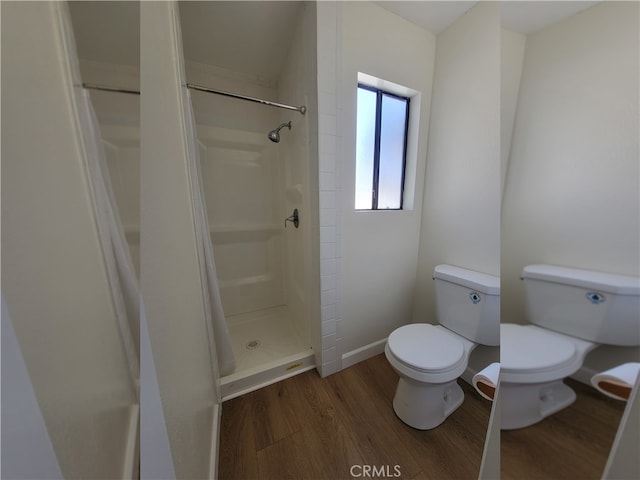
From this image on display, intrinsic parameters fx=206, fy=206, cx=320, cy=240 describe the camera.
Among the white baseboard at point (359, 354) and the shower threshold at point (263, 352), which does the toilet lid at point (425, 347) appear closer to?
the white baseboard at point (359, 354)

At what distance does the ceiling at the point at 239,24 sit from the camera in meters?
0.25

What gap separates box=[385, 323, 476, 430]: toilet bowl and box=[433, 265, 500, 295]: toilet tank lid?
168 mm

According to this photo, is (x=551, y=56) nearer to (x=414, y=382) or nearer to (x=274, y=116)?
(x=414, y=382)

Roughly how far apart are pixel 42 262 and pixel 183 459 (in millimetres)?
564

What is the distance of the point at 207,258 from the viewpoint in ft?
3.58

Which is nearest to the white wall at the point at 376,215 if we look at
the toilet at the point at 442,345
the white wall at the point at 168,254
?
the toilet at the point at 442,345

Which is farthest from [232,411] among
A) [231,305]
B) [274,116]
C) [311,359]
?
[274,116]

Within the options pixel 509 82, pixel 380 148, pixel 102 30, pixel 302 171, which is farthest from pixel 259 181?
pixel 509 82

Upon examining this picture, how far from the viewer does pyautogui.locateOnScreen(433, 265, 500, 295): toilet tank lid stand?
47 cm

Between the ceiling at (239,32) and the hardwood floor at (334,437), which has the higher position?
the ceiling at (239,32)

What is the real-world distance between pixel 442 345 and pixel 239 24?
1.99 m

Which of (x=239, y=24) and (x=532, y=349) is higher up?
(x=239, y=24)

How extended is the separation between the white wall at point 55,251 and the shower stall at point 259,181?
2.93 feet

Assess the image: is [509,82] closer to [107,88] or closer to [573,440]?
[573,440]
